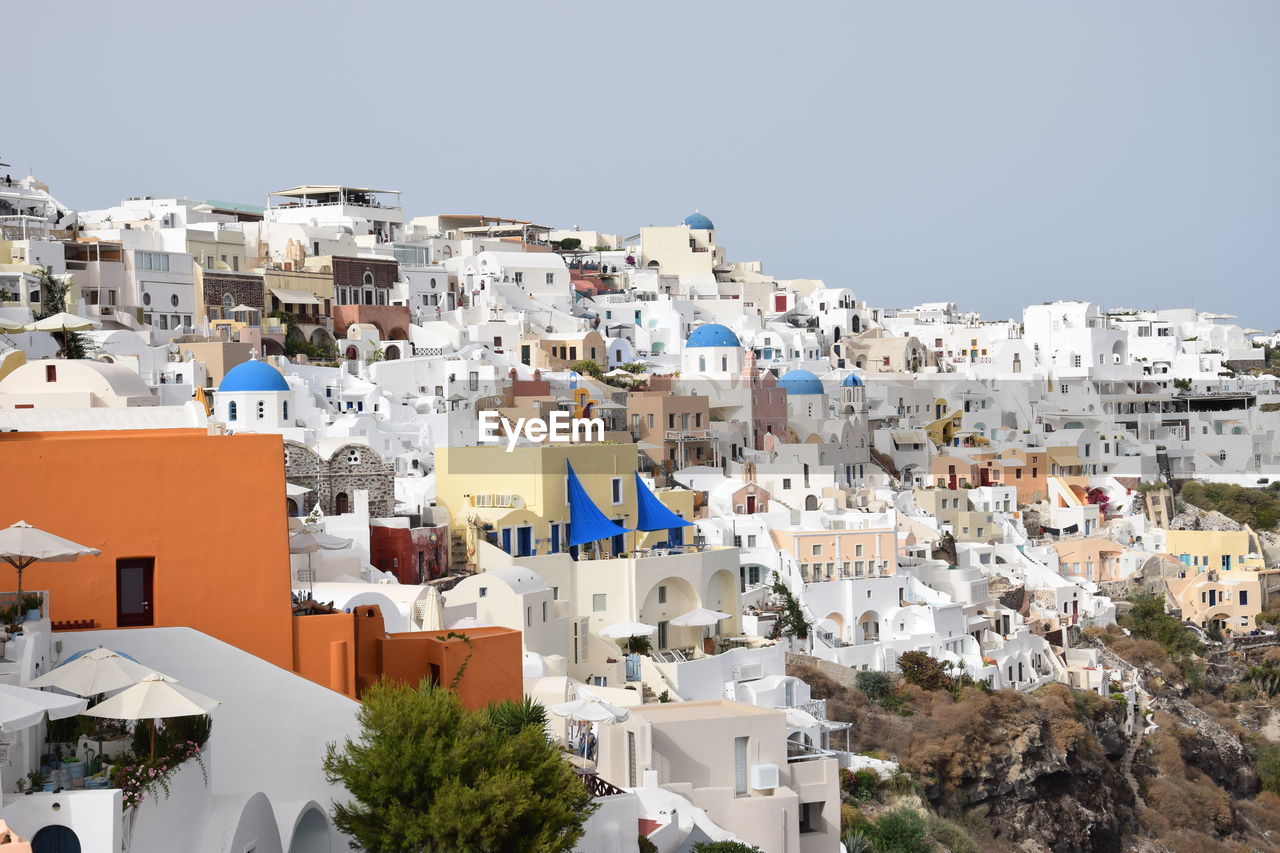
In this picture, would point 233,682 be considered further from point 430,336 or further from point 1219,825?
point 430,336

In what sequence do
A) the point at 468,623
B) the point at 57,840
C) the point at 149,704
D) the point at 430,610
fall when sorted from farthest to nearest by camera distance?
the point at 430,610 < the point at 468,623 < the point at 149,704 < the point at 57,840

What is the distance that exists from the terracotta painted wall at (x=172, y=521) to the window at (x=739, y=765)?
9.99m

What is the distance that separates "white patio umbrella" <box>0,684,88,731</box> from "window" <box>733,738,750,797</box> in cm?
1386

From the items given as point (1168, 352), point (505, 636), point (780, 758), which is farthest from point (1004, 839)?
point (1168, 352)

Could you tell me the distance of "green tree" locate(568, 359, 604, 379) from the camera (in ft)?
216

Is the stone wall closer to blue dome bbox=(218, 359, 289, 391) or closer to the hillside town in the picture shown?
the hillside town

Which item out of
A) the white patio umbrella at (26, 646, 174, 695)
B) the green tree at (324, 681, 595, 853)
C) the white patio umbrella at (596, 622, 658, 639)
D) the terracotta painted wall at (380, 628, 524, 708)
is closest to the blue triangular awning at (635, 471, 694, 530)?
the white patio umbrella at (596, 622, 658, 639)

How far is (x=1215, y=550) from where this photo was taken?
63938 millimetres

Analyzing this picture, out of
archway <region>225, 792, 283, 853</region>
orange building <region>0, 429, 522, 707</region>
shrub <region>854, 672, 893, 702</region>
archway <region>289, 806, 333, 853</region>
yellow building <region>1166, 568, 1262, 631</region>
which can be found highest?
orange building <region>0, 429, 522, 707</region>

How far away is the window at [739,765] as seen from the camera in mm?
26212

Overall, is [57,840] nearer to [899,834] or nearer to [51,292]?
[899,834]

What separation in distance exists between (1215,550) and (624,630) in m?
35.7

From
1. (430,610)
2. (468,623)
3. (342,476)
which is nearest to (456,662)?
(468,623)

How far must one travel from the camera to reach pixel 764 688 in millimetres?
34719
